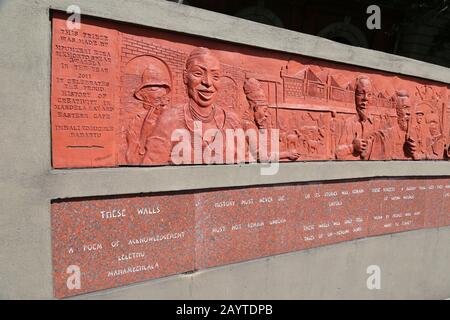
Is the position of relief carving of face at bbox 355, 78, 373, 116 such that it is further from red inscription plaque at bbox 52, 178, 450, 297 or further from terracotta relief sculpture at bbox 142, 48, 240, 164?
terracotta relief sculpture at bbox 142, 48, 240, 164

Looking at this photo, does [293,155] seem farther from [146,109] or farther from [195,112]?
[146,109]

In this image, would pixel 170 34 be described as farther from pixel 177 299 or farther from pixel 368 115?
pixel 368 115

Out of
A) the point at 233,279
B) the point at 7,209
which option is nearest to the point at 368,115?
the point at 233,279

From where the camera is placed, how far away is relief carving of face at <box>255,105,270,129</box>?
432 cm

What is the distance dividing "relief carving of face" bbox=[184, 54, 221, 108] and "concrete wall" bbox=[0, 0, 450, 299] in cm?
27

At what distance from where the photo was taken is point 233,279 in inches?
163

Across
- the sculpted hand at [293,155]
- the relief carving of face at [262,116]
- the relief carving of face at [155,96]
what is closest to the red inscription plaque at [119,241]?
the relief carving of face at [155,96]

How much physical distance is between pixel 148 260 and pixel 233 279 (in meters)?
0.98

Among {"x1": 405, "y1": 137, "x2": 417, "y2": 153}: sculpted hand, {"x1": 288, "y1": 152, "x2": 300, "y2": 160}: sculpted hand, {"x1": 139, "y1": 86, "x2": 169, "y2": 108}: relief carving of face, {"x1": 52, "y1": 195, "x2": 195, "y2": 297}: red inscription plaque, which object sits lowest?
{"x1": 52, "y1": 195, "x2": 195, "y2": 297}: red inscription plaque

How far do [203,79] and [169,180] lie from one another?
40.8 inches

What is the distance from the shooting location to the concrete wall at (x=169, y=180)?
298cm

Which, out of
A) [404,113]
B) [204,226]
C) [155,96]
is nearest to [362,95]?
[404,113]

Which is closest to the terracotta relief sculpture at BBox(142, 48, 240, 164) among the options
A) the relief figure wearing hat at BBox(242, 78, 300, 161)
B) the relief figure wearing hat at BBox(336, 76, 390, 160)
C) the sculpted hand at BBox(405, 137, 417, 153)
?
the relief figure wearing hat at BBox(242, 78, 300, 161)

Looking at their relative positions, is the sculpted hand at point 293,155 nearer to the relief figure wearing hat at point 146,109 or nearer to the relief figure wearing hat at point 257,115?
the relief figure wearing hat at point 257,115
